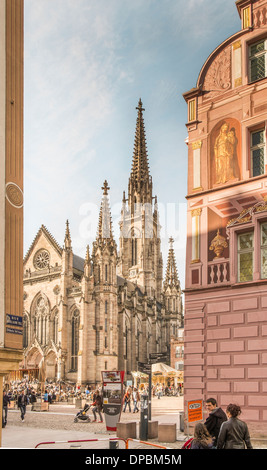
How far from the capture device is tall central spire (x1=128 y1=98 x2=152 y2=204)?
277 feet

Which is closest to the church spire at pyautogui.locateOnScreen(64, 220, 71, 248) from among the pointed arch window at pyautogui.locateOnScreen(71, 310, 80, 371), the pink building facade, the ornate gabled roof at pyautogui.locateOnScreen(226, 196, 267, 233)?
the pointed arch window at pyautogui.locateOnScreen(71, 310, 80, 371)

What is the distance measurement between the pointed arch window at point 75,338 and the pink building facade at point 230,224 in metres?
40.5

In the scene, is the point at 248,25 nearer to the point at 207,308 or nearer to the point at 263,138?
the point at 263,138

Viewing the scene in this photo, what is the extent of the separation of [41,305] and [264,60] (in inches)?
1865

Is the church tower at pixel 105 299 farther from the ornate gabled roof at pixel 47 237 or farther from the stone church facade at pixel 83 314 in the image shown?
the ornate gabled roof at pixel 47 237

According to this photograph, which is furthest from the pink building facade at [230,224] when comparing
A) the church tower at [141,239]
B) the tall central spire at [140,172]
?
the tall central spire at [140,172]

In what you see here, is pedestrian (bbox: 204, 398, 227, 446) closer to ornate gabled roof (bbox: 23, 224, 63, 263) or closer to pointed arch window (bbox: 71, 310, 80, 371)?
pointed arch window (bbox: 71, 310, 80, 371)

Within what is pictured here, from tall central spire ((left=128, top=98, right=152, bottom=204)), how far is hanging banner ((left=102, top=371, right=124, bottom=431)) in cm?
6729

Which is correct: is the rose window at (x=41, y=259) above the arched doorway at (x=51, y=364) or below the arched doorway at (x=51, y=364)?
above

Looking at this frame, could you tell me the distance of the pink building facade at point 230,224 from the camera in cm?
1302

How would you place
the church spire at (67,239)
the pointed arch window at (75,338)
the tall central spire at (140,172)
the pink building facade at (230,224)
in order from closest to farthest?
the pink building facade at (230,224), the pointed arch window at (75,338), the church spire at (67,239), the tall central spire at (140,172)

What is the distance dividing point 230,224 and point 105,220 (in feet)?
141

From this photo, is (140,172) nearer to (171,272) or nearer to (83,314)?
(171,272)
